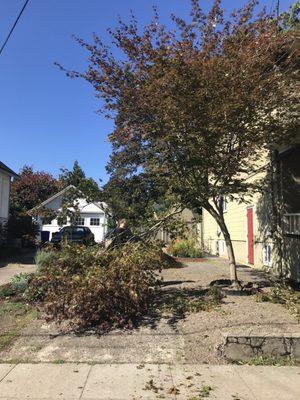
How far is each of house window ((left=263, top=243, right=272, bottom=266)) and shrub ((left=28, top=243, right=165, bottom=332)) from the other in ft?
19.2

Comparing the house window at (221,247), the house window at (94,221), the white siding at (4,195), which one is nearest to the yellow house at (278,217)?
the house window at (221,247)

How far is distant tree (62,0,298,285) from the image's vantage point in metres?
7.97

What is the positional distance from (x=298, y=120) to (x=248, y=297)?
3.66 metres

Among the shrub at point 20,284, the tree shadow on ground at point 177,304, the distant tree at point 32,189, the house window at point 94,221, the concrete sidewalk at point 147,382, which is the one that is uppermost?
the distant tree at point 32,189

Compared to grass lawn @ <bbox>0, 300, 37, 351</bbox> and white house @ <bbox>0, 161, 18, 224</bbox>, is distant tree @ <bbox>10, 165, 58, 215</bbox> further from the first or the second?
grass lawn @ <bbox>0, 300, 37, 351</bbox>

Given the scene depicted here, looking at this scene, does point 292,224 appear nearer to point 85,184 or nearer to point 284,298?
point 284,298

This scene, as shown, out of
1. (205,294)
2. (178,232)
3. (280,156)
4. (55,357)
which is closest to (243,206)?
(280,156)

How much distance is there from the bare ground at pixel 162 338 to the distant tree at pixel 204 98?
85.9 inches

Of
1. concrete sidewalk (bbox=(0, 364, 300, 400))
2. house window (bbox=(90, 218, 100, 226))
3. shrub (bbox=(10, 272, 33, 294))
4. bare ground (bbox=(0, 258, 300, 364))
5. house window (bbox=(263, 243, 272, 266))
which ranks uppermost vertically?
house window (bbox=(90, 218, 100, 226))

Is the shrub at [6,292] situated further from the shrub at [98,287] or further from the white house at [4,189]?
the white house at [4,189]

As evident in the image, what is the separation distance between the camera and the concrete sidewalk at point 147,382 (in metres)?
4.96

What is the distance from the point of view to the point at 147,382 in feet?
17.4

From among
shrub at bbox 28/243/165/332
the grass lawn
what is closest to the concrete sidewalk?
the grass lawn

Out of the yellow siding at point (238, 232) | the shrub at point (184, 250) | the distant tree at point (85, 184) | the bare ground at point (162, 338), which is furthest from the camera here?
the shrub at point (184, 250)
